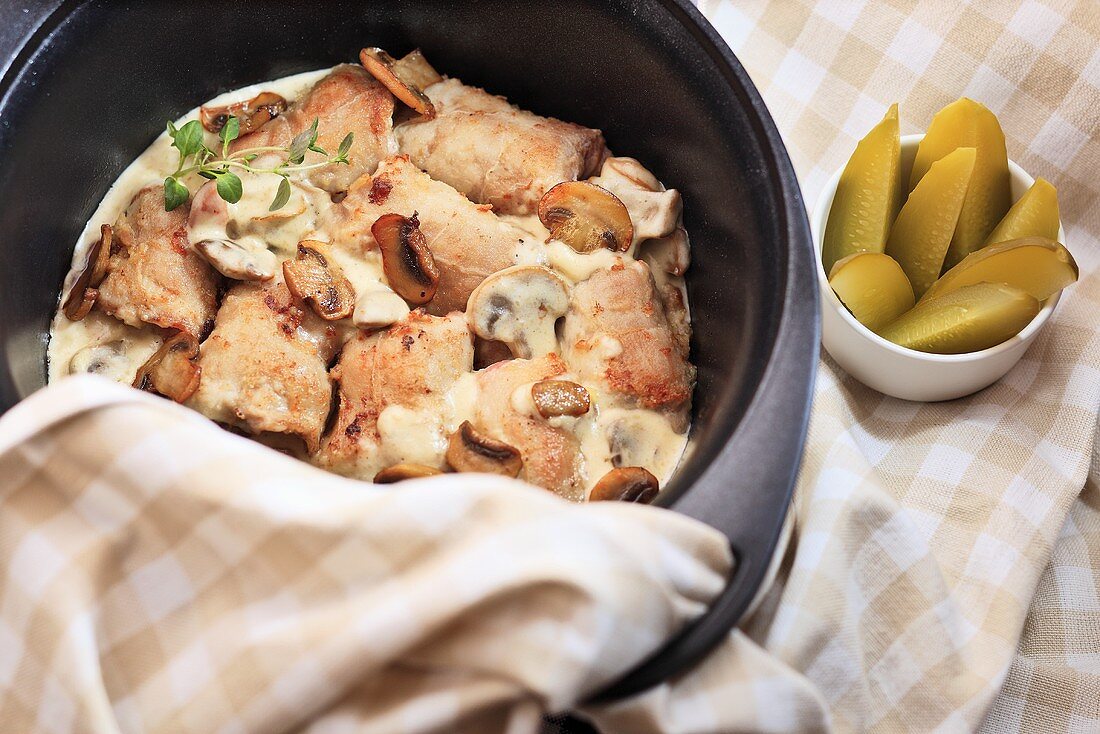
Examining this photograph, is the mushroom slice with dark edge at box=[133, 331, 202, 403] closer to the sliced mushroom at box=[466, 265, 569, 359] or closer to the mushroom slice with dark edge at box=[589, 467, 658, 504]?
the sliced mushroom at box=[466, 265, 569, 359]

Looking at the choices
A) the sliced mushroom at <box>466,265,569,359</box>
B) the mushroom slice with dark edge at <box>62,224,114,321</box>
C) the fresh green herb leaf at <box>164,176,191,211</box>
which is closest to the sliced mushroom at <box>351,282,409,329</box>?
the sliced mushroom at <box>466,265,569,359</box>

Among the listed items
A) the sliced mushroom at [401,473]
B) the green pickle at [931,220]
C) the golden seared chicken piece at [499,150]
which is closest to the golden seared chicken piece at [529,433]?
the sliced mushroom at [401,473]

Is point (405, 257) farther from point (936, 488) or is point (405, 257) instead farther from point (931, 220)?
point (936, 488)

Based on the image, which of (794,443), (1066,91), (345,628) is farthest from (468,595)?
(1066,91)

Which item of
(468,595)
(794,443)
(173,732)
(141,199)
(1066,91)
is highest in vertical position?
(1066,91)

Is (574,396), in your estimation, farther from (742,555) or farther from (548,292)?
(742,555)
